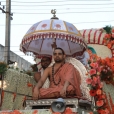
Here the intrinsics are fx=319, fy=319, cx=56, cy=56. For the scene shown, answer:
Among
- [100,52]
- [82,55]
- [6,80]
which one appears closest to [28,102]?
[6,80]

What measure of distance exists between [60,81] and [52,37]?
0.94 metres

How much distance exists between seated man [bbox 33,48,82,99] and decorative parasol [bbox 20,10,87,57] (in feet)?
1.53

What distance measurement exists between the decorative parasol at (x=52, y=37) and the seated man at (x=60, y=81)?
0.47m

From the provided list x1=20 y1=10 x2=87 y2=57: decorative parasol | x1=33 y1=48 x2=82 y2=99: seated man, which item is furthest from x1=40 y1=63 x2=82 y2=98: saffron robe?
x1=20 y1=10 x2=87 y2=57: decorative parasol

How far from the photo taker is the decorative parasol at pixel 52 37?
6562mm

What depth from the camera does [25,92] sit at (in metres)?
7.16

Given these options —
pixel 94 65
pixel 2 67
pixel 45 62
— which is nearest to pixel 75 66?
pixel 45 62

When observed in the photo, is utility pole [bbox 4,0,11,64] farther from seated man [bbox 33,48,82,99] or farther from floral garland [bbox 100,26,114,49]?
seated man [bbox 33,48,82,99]

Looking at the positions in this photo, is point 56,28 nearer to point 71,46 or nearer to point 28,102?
point 71,46

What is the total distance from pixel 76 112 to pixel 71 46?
2.45 m

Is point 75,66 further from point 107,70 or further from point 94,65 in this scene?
point 94,65

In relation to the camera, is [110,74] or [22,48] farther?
[22,48]

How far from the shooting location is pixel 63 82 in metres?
6.09

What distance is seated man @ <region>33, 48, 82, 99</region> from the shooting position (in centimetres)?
588
